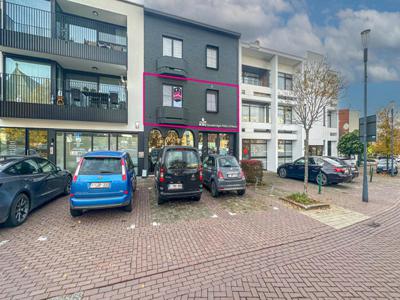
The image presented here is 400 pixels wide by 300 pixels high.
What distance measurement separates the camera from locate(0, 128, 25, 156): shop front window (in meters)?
9.73

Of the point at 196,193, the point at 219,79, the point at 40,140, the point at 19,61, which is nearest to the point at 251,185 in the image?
the point at 196,193

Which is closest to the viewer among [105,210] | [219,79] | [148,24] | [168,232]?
[168,232]

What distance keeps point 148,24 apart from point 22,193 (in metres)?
12.2

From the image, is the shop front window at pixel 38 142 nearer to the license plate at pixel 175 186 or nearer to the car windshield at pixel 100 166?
the car windshield at pixel 100 166

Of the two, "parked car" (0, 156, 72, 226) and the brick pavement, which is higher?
"parked car" (0, 156, 72, 226)

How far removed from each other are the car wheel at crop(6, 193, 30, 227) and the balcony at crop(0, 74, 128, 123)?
6.66 metres

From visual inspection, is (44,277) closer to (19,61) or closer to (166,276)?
(166,276)

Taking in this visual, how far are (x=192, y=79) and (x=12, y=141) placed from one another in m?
11.2

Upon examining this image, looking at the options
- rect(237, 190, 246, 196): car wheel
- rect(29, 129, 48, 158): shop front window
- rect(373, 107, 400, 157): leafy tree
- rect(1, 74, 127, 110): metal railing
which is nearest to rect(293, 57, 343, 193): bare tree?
rect(237, 190, 246, 196): car wheel

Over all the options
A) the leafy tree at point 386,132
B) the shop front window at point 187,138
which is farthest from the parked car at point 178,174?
the leafy tree at point 386,132

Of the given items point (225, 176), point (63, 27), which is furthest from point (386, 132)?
point (63, 27)

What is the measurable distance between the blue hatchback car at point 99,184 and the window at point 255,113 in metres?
13.1

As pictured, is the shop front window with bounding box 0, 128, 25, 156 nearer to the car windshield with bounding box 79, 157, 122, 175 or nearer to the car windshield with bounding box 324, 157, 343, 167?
the car windshield with bounding box 79, 157, 122, 175

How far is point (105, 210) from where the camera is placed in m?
6.13
